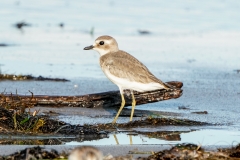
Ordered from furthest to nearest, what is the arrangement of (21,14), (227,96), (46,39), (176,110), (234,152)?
1. (21,14)
2. (46,39)
3. (227,96)
4. (176,110)
5. (234,152)

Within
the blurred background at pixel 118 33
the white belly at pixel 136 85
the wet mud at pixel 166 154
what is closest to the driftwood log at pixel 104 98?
the white belly at pixel 136 85

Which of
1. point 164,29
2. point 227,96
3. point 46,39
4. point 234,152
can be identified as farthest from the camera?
point 164,29

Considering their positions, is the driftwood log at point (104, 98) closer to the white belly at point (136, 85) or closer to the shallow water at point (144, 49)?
the shallow water at point (144, 49)

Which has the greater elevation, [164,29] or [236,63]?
[164,29]

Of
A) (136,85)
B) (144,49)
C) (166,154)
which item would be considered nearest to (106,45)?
(136,85)

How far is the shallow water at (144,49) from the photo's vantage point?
9.39 metres

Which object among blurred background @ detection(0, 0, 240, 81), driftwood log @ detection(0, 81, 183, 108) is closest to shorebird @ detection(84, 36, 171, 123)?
driftwood log @ detection(0, 81, 183, 108)

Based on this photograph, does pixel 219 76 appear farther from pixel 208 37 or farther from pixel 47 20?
pixel 47 20

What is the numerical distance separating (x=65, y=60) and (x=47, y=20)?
4.79 metres

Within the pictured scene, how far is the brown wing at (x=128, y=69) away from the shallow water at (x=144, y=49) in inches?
22.5

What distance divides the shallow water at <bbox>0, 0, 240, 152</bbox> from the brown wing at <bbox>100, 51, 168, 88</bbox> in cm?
57

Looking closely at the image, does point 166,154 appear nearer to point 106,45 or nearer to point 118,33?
point 106,45

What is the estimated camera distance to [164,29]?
16469 mm

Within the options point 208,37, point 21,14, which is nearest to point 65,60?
point 208,37
